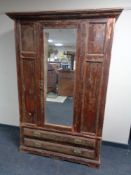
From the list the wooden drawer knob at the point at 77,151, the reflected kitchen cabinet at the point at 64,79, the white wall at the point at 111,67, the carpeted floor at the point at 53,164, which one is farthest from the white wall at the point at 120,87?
the wooden drawer knob at the point at 77,151

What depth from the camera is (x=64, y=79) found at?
2066mm

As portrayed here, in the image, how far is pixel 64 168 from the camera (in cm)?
200

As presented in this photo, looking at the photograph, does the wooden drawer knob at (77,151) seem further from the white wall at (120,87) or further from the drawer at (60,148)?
the white wall at (120,87)

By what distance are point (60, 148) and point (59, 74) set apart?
3.34 feet

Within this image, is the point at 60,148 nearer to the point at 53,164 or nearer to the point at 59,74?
the point at 53,164

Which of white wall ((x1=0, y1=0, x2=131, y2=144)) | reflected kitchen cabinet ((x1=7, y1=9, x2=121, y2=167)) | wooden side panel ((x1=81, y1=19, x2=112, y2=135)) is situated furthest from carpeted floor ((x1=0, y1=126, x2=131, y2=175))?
wooden side panel ((x1=81, y1=19, x2=112, y2=135))

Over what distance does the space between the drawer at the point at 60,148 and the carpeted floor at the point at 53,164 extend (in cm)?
14

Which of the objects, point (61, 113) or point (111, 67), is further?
point (111, 67)

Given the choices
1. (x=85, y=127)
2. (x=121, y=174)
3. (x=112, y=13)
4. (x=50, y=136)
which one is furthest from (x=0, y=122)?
(x=112, y=13)

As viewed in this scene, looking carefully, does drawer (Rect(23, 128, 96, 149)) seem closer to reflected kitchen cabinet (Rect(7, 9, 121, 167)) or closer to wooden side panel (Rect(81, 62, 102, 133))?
reflected kitchen cabinet (Rect(7, 9, 121, 167))

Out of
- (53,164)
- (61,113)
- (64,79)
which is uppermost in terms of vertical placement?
(64,79)

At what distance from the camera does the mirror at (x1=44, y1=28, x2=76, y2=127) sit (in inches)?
73.0

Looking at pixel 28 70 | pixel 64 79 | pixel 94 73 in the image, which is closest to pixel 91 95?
pixel 94 73

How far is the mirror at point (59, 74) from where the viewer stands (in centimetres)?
185
